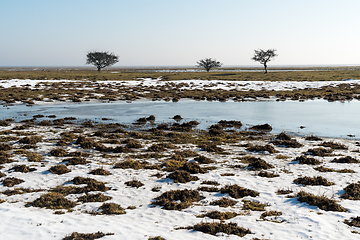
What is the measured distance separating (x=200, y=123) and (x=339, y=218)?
57.9 feet

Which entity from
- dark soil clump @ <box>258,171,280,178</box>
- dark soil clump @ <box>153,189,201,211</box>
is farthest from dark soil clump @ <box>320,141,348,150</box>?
dark soil clump @ <box>153,189,201,211</box>

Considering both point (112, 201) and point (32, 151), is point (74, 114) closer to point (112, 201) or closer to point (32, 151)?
point (32, 151)

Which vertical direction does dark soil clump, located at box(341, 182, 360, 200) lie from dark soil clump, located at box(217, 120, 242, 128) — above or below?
below

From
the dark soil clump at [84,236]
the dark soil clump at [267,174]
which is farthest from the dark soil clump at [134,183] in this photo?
the dark soil clump at [267,174]

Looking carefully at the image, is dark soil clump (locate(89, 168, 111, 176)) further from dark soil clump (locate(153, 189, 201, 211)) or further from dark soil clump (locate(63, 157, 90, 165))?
dark soil clump (locate(153, 189, 201, 211))

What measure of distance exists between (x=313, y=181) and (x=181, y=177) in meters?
5.89

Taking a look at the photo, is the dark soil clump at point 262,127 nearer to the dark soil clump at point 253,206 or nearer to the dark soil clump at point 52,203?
the dark soil clump at point 253,206

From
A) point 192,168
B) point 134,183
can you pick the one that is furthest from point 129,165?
point 192,168

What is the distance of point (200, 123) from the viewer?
25672 millimetres

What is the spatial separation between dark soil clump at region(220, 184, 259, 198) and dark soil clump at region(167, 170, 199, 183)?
1.83 meters

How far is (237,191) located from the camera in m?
10.8

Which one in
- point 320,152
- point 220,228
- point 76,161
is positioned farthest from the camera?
point 320,152

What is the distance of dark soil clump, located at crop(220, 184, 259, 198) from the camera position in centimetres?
1052

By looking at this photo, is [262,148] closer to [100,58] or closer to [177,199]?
[177,199]
